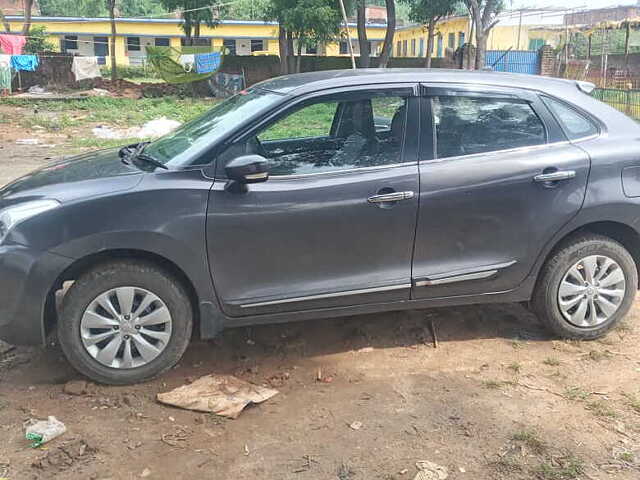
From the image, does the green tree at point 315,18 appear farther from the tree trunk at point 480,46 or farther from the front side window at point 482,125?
the front side window at point 482,125

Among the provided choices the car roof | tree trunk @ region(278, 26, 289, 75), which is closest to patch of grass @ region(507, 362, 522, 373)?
the car roof

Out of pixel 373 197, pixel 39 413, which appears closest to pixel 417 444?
pixel 373 197

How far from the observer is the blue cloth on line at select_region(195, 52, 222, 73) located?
89.5 feet

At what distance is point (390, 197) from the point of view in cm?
391

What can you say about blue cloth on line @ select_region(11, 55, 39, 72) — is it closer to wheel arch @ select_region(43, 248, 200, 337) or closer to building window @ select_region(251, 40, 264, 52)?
building window @ select_region(251, 40, 264, 52)

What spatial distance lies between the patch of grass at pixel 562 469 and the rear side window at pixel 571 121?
2109mm

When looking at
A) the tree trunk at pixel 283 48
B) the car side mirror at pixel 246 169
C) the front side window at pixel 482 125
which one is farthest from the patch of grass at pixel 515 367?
the tree trunk at pixel 283 48

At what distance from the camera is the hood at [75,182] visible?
366cm

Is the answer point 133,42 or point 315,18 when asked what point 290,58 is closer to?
point 315,18

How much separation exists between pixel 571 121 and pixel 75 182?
315 cm

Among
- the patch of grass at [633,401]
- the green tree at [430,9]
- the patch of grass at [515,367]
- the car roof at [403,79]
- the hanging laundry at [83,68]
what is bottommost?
the patch of grass at [633,401]

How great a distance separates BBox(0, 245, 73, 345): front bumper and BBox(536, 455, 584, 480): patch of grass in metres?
2.62

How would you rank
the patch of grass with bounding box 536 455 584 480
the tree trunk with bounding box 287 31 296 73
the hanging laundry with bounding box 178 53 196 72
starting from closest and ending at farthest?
1. the patch of grass with bounding box 536 455 584 480
2. the hanging laundry with bounding box 178 53 196 72
3. the tree trunk with bounding box 287 31 296 73

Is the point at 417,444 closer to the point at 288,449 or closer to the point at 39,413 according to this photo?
the point at 288,449
